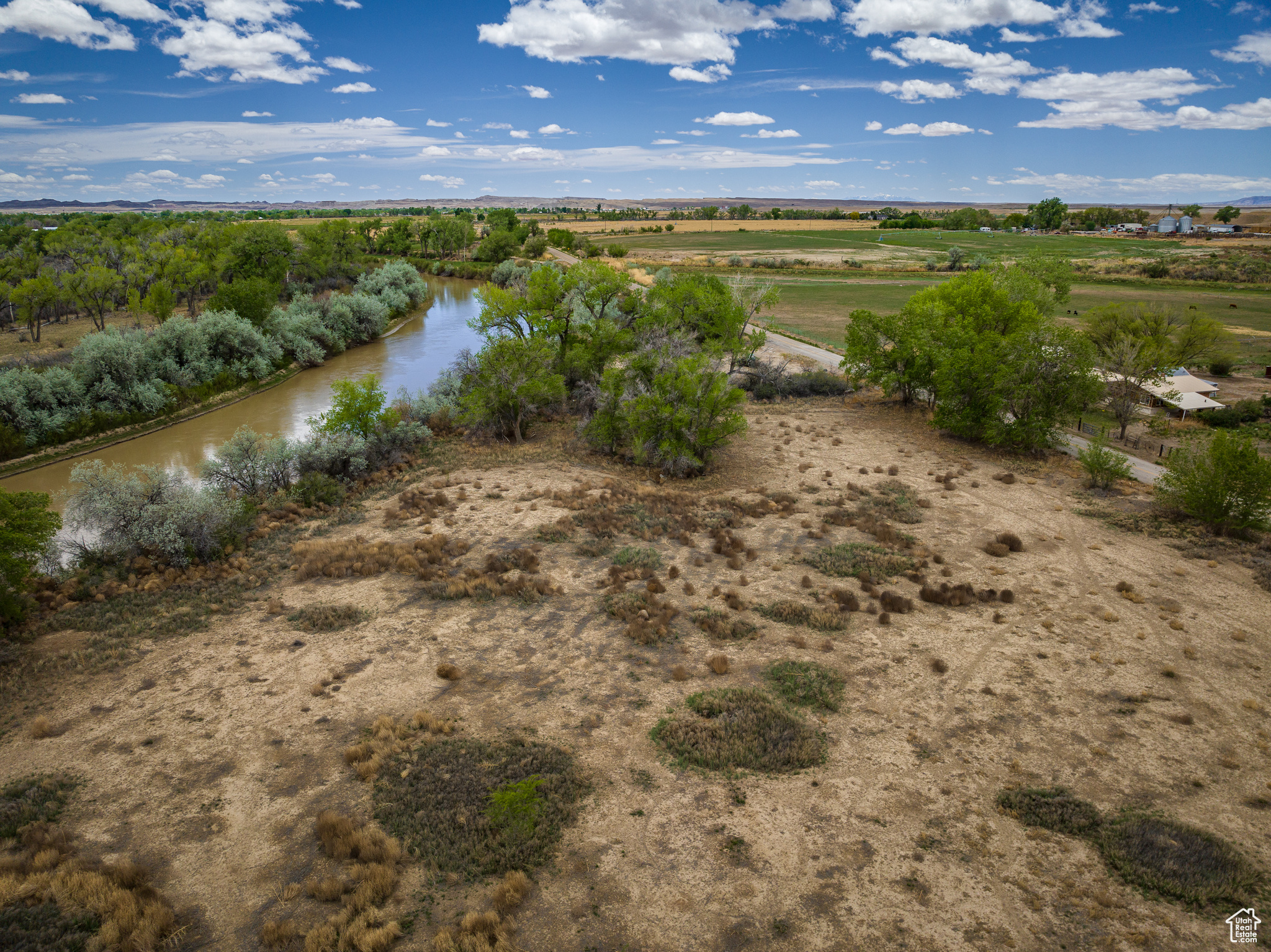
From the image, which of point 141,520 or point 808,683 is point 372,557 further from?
point 808,683

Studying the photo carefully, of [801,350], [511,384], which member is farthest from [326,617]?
[801,350]

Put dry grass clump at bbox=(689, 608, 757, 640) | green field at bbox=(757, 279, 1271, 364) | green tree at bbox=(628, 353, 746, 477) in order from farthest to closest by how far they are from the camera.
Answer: green field at bbox=(757, 279, 1271, 364) < green tree at bbox=(628, 353, 746, 477) < dry grass clump at bbox=(689, 608, 757, 640)

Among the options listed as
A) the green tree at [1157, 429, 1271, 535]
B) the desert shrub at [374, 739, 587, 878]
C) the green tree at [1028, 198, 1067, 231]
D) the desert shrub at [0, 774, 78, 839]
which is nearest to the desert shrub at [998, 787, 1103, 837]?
the desert shrub at [374, 739, 587, 878]

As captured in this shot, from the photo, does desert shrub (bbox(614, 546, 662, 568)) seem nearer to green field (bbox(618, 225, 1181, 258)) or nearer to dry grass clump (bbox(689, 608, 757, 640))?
dry grass clump (bbox(689, 608, 757, 640))

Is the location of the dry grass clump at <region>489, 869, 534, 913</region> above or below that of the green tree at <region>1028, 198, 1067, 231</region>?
below

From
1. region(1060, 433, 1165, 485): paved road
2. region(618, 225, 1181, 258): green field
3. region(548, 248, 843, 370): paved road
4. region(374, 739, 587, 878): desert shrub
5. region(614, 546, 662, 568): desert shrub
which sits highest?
region(618, 225, 1181, 258): green field

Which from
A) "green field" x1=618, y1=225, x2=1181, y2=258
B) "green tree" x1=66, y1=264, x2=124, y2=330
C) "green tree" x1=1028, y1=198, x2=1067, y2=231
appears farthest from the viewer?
"green tree" x1=1028, y1=198, x2=1067, y2=231
